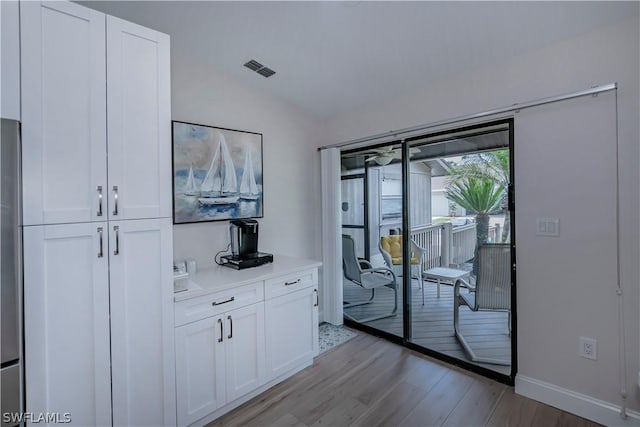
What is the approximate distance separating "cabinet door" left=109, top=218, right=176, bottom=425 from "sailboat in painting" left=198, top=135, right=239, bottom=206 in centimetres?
82

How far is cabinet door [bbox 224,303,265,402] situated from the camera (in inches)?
81.5

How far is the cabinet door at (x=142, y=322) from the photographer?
5.24 ft

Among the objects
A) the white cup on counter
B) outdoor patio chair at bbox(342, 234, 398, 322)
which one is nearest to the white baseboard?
outdoor patio chair at bbox(342, 234, 398, 322)

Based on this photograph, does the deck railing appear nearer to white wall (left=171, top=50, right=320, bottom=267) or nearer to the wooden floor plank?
the wooden floor plank

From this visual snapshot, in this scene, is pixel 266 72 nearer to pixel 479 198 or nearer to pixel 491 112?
pixel 491 112

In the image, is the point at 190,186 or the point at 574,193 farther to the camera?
the point at 190,186

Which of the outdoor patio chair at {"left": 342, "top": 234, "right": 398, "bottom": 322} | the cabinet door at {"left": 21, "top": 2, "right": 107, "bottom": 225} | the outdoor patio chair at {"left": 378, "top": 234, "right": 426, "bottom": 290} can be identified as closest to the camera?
the cabinet door at {"left": 21, "top": 2, "right": 107, "bottom": 225}

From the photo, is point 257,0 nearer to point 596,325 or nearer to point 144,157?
point 144,157

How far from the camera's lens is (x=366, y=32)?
217cm

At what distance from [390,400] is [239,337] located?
118 centimetres

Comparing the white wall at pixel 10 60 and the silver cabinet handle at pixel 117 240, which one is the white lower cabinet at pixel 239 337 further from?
the white wall at pixel 10 60

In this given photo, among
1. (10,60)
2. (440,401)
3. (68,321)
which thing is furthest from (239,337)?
(10,60)

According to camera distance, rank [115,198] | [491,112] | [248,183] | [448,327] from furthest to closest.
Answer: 1. [448,327]
2. [248,183]
3. [491,112]
4. [115,198]

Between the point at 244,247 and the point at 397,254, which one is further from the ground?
the point at 244,247
